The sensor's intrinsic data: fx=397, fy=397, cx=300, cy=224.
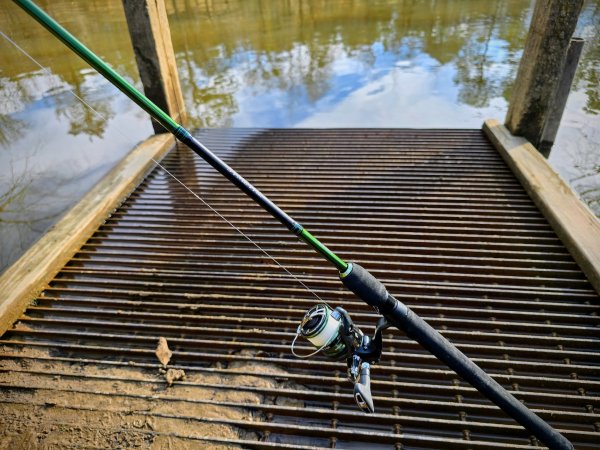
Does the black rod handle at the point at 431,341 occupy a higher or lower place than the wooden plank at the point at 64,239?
higher

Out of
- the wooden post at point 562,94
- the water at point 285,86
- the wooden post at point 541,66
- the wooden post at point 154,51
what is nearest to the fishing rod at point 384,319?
the wooden post at point 154,51

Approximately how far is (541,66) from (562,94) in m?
0.49

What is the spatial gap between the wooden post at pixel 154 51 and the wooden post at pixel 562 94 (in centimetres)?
463

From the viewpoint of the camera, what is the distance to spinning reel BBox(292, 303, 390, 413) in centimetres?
167

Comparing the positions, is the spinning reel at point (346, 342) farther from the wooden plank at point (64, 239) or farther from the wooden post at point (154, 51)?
the wooden post at point (154, 51)

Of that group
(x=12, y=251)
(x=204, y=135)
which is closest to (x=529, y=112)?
(x=204, y=135)

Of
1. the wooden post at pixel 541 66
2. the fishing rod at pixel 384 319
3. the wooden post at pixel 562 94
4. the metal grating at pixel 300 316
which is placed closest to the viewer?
the fishing rod at pixel 384 319

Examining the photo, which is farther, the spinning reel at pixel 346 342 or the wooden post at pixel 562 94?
the wooden post at pixel 562 94

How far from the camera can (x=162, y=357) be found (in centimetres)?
254

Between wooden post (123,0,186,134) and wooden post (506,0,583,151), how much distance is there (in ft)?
13.8

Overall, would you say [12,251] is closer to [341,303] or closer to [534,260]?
[341,303]

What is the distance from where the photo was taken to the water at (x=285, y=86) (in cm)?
618

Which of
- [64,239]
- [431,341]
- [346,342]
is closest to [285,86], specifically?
[64,239]

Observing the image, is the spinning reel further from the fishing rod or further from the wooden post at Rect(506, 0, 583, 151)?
the wooden post at Rect(506, 0, 583, 151)
